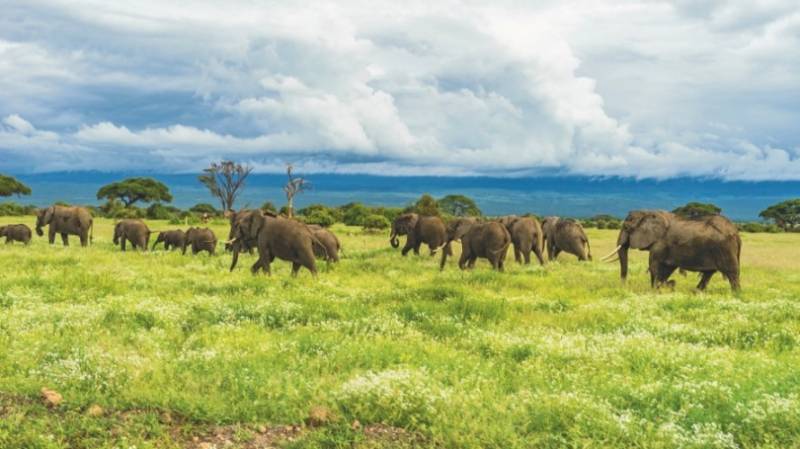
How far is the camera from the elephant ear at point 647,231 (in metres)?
19.4

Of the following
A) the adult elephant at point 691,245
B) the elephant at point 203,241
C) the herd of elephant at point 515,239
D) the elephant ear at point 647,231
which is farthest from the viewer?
the elephant at point 203,241

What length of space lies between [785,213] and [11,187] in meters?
112

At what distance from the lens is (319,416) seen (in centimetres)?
743

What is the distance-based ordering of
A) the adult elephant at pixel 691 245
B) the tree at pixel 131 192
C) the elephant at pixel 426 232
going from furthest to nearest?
the tree at pixel 131 192 → the elephant at pixel 426 232 → the adult elephant at pixel 691 245

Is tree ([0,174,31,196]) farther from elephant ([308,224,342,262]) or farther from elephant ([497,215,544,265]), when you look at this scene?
elephant ([497,215,544,265])

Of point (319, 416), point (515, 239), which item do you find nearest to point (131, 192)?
point (515, 239)

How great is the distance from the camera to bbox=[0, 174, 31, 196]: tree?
9112 cm

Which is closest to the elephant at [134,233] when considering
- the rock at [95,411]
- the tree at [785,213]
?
the rock at [95,411]

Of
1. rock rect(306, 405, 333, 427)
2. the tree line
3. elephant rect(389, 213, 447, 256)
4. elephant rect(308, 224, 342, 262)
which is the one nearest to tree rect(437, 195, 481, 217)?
the tree line

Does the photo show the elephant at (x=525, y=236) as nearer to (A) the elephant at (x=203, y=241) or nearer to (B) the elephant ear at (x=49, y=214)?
(A) the elephant at (x=203, y=241)

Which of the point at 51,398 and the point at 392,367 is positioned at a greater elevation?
the point at 392,367

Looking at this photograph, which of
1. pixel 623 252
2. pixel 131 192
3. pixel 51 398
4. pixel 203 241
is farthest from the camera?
pixel 131 192

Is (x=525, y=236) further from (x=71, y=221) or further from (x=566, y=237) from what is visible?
(x=71, y=221)

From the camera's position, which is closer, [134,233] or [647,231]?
[647,231]
